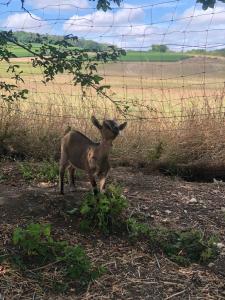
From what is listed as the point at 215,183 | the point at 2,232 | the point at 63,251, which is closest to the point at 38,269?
the point at 63,251

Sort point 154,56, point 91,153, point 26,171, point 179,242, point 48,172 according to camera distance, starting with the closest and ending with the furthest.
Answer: point 179,242
point 91,153
point 48,172
point 26,171
point 154,56

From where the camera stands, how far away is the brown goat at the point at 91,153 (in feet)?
16.5

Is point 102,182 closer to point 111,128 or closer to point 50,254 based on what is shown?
point 111,128

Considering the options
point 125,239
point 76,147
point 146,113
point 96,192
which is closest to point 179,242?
point 125,239

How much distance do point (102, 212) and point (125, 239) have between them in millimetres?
308

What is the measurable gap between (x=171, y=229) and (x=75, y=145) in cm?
138

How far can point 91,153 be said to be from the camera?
5.41 m

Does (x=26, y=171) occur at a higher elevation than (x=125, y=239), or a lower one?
higher

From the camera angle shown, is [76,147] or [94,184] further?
[76,147]

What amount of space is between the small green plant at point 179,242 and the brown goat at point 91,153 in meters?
0.55

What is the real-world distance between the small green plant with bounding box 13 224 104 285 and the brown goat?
87 centimetres

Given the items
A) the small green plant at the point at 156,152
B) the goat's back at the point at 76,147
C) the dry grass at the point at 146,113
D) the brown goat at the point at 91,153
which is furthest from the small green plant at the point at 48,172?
the small green plant at the point at 156,152

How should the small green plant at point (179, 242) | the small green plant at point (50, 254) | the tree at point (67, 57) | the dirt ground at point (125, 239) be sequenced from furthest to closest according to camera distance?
the tree at point (67, 57)
the small green plant at point (179, 242)
the small green plant at point (50, 254)
the dirt ground at point (125, 239)

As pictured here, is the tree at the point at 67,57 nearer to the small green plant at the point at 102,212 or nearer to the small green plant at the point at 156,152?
the small green plant at the point at 102,212
